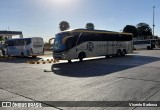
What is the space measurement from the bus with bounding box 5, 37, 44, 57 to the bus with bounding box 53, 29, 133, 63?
926 cm

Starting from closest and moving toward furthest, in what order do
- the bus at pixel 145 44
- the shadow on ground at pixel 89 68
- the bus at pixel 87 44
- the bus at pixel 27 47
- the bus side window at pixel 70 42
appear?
1. the shadow on ground at pixel 89 68
2. the bus side window at pixel 70 42
3. the bus at pixel 87 44
4. the bus at pixel 27 47
5. the bus at pixel 145 44

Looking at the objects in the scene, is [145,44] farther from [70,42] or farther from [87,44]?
→ [70,42]

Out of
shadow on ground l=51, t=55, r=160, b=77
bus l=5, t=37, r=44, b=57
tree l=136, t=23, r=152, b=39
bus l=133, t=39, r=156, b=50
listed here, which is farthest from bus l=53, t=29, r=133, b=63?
tree l=136, t=23, r=152, b=39

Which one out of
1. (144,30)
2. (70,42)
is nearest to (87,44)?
(70,42)

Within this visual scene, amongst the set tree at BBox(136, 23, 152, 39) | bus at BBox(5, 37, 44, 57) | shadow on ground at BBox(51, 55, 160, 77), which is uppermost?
tree at BBox(136, 23, 152, 39)

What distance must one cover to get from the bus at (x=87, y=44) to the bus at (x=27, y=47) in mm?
9258

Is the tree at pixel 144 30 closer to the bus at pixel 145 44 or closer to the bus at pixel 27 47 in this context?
the bus at pixel 145 44

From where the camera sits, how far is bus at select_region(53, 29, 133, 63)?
2017 cm

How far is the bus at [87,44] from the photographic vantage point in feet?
66.2

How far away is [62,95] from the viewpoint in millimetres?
7613

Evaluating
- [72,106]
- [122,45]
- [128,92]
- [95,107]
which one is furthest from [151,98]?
[122,45]

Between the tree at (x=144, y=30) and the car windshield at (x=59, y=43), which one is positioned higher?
the tree at (x=144, y=30)

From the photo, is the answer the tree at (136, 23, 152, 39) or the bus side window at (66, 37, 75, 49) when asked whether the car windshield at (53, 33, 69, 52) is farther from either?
the tree at (136, 23, 152, 39)

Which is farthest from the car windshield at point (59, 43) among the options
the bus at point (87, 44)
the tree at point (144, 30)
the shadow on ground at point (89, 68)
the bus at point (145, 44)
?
the tree at point (144, 30)
